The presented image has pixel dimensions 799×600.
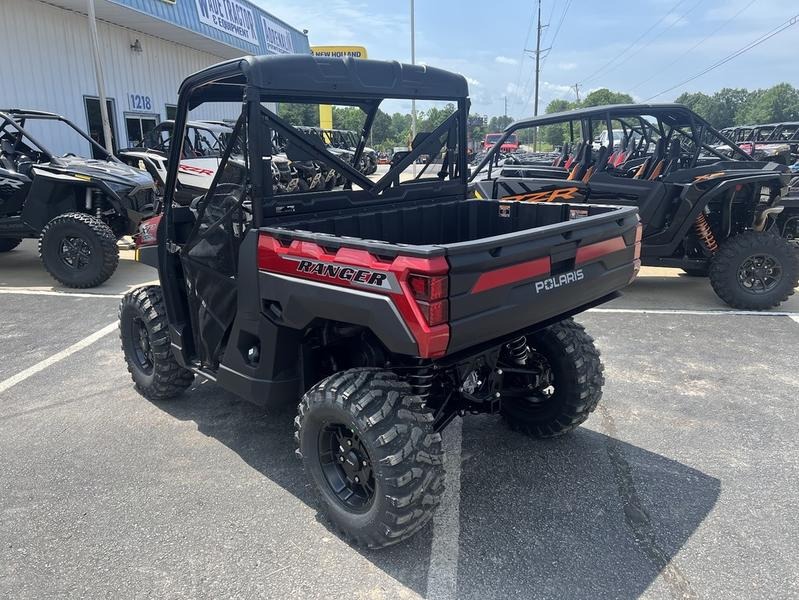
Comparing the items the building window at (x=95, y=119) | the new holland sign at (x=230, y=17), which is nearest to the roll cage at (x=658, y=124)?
the building window at (x=95, y=119)

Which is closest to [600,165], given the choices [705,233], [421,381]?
[705,233]

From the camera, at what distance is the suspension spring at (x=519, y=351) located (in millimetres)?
3475

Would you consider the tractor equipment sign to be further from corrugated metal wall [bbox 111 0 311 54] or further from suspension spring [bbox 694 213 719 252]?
suspension spring [bbox 694 213 719 252]

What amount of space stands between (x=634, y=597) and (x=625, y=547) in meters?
0.32

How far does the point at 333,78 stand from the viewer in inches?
121

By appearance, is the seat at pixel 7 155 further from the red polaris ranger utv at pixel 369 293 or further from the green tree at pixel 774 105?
the green tree at pixel 774 105

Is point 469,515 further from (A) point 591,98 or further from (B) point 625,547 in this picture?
(A) point 591,98

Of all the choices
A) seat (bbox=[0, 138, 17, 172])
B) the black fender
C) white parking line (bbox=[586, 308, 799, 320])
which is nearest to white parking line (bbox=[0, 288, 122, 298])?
seat (bbox=[0, 138, 17, 172])

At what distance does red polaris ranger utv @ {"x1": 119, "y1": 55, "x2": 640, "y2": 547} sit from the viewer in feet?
7.97

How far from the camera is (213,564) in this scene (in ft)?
8.54

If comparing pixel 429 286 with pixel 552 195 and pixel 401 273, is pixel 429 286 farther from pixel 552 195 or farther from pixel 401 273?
pixel 552 195

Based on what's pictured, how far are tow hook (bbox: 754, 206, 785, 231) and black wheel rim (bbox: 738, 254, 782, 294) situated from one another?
1.36 ft

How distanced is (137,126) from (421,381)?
15.8 m

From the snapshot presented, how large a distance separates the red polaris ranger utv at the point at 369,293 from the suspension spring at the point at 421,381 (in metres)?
0.01
